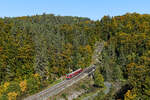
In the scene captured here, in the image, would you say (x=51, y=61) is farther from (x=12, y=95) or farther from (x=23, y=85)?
(x=12, y=95)

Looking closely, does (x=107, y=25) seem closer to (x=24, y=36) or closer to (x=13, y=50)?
(x=24, y=36)

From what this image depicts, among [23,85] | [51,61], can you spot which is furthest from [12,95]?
[51,61]

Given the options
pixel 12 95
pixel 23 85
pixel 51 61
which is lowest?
pixel 12 95

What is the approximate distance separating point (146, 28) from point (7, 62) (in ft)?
330

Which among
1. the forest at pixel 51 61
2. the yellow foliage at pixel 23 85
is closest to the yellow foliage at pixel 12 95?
the forest at pixel 51 61

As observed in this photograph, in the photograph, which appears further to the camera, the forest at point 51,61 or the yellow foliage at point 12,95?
the yellow foliage at point 12,95

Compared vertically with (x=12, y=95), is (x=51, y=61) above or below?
above

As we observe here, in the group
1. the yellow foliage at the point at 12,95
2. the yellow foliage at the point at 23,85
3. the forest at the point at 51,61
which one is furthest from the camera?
the yellow foliage at the point at 23,85

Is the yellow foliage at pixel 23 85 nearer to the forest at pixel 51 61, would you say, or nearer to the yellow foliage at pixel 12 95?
the forest at pixel 51 61

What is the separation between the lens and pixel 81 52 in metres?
100

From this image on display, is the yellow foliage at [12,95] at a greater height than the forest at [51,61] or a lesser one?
lesser

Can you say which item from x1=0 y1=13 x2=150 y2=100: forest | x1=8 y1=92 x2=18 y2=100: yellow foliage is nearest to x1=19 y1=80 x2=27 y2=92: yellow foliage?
x1=0 y1=13 x2=150 y2=100: forest

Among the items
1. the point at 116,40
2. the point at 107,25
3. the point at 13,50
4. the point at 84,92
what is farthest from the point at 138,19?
the point at 13,50

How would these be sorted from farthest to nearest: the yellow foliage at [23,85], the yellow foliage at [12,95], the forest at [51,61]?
1. the yellow foliage at [23,85]
2. the yellow foliage at [12,95]
3. the forest at [51,61]
